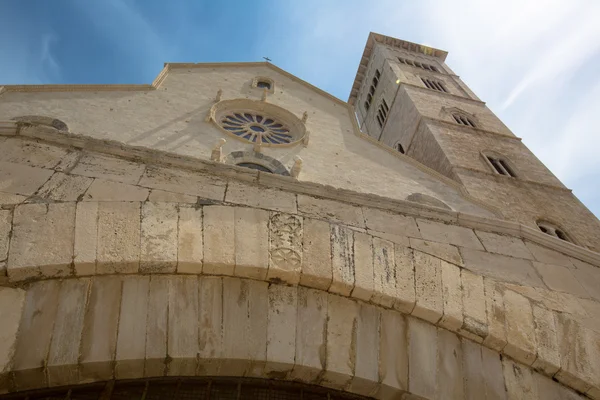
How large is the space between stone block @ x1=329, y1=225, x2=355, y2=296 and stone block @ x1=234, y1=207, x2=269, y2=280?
0.56 m

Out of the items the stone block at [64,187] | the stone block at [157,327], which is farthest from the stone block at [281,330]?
the stone block at [64,187]

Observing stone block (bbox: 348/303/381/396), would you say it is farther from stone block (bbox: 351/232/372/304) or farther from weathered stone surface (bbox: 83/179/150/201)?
weathered stone surface (bbox: 83/179/150/201)

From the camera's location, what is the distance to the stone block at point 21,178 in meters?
3.00

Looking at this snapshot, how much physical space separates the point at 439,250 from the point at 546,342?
3.72ft

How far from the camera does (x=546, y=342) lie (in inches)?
132

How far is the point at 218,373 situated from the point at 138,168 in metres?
1.86

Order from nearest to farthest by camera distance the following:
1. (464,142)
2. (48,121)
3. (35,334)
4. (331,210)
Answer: (35,334) → (331,210) → (48,121) → (464,142)

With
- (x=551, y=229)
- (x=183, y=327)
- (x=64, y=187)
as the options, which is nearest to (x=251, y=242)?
(x=183, y=327)

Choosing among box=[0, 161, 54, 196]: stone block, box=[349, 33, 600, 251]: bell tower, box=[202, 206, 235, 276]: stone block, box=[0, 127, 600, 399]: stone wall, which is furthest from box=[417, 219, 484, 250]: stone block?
box=[349, 33, 600, 251]: bell tower

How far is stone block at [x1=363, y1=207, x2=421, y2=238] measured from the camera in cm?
382

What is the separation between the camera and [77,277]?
280 cm

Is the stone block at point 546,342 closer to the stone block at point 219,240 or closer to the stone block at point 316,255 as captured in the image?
the stone block at point 316,255

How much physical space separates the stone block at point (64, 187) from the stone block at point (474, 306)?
3267 millimetres

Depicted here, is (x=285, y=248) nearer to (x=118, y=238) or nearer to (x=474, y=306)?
(x=118, y=238)
